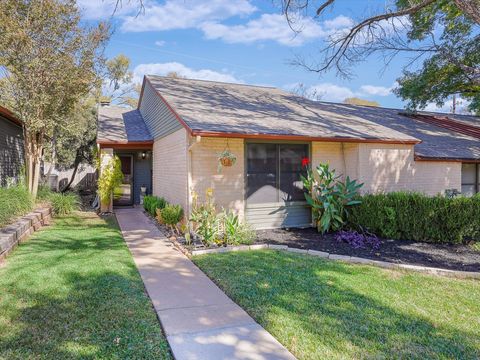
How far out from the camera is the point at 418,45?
11.2m

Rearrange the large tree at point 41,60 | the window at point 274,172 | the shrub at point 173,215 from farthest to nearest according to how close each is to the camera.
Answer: the large tree at point 41,60
the window at point 274,172
the shrub at point 173,215

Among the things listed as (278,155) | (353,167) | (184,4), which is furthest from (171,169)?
(353,167)

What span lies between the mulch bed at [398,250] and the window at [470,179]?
5703 mm

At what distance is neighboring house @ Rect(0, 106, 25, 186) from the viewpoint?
41.0 feet

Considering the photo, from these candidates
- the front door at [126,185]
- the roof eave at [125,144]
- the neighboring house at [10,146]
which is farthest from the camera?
the front door at [126,185]

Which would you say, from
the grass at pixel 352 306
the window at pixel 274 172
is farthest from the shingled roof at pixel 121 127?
the grass at pixel 352 306

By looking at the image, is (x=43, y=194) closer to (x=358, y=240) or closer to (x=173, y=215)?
(x=173, y=215)

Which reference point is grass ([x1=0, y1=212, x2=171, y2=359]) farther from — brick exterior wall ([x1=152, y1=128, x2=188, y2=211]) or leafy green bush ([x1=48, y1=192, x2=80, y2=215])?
leafy green bush ([x1=48, y1=192, x2=80, y2=215])

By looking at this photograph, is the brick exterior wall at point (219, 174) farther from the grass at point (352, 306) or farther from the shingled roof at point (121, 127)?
the shingled roof at point (121, 127)

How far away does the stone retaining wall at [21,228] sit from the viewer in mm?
6236

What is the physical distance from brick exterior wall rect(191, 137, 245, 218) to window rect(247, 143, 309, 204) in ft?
0.92

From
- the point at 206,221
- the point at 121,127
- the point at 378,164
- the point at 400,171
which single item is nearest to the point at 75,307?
the point at 206,221

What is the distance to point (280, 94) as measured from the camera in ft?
46.4

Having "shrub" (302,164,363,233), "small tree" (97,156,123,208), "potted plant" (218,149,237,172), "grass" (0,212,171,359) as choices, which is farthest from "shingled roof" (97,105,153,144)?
"shrub" (302,164,363,233)
